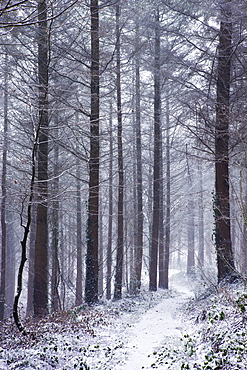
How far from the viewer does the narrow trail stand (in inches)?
201

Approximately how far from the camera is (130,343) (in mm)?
6121

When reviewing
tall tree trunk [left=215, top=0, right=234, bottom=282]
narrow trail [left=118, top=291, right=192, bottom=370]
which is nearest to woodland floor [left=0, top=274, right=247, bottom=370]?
narrow trail [left=118, top=291, right=192, bottom=370]

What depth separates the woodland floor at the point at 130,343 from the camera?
179 inches

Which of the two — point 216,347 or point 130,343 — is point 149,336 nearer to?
point 130,343

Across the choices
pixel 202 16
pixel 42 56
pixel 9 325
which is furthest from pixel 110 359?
pixel 202 16

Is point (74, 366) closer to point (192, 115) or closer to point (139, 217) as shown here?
point (192, 115)

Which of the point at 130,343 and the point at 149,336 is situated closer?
the point at 130,343

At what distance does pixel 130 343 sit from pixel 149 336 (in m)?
0.74

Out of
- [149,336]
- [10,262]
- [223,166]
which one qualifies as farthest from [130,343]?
[10,262]

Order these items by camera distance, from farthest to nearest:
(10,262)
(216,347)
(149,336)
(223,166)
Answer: (10,262) → (223,166) → (149,336) → (216,347)

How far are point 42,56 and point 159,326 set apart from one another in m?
8.89

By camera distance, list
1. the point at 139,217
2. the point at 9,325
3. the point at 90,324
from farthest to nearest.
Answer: the point at 139,217 < the point at 90,324 < the point at 9,325

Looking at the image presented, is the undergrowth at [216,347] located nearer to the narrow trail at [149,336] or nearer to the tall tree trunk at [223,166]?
the narrow trail at [149,336]

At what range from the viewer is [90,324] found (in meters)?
7.28
